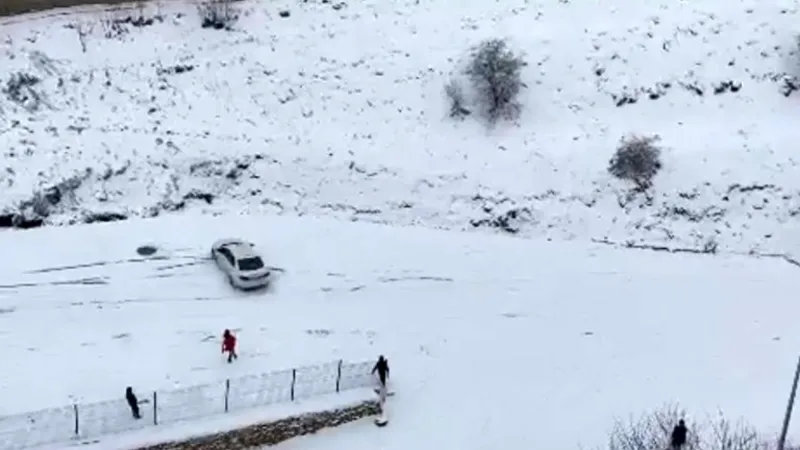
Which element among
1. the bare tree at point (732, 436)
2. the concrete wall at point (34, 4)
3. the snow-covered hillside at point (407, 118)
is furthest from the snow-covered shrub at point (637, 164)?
the concrete wall at point (34, 4)

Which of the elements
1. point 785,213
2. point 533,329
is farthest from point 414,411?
point 785,213

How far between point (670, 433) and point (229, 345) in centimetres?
909

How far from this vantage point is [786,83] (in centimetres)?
3372

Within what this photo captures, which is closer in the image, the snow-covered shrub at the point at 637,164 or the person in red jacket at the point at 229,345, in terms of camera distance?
the person in red jacket at the point at 229,345

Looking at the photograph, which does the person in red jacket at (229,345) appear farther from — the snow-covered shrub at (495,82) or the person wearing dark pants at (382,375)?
the snow-covered shrub at (495,82)

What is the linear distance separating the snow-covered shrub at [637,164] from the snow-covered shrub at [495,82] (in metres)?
3.31

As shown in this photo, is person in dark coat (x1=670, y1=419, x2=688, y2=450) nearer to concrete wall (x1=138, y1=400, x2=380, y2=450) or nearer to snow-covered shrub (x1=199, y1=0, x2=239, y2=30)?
concrete wall (x1=138, y1=400, x2=380, y2=450)

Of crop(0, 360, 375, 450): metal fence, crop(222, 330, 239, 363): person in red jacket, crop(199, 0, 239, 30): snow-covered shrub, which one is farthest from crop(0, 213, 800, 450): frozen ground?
crop(199, 0, 239, 30): snow-covered shrub

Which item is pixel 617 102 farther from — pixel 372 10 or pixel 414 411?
pixel 414 411

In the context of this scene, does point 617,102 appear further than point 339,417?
Yes

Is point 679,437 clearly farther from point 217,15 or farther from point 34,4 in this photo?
point 34,4

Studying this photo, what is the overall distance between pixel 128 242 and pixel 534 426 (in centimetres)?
1118

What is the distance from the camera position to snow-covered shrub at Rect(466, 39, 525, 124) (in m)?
32.5

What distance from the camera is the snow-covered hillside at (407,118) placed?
30531mm
